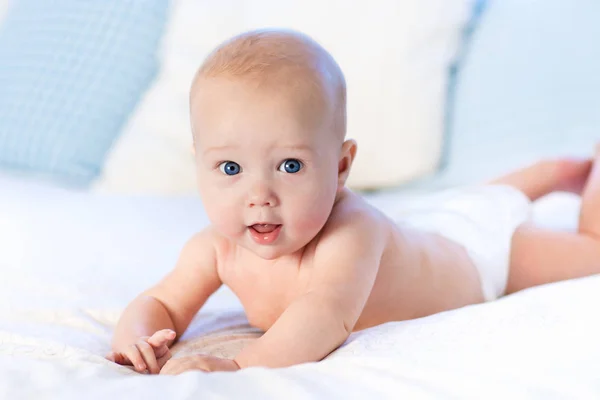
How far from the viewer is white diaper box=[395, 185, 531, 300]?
4.38 feet

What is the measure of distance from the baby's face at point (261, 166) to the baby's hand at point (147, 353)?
15cm

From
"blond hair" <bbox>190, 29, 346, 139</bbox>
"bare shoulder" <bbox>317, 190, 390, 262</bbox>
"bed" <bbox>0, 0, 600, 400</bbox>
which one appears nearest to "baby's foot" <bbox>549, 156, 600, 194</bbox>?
"bed" <bbox>0, 0, 600, 400</bbox>

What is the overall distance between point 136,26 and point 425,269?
4.47 feet

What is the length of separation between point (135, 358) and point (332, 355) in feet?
0.77

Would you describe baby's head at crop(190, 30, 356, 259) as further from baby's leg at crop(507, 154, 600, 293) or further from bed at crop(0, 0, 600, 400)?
baby's leg at crop(507, 154, 600, 293)

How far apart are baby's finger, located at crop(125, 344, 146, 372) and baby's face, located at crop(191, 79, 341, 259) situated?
18cm

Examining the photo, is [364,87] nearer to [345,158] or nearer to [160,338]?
[345,158]

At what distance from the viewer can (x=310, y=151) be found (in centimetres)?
92

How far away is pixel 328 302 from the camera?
2.97 feet

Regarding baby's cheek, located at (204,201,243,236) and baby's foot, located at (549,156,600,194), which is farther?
baby's foot, located at (549,156,600,194)

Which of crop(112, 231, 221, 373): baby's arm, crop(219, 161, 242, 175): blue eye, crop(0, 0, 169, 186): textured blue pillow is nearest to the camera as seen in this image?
crop(219, 161, 242, 175): blue eye

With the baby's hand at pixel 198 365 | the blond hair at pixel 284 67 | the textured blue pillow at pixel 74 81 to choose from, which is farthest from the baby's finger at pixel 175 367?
the textured blue pillow at pixel 74 81

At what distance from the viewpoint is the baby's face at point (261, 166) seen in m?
0.89

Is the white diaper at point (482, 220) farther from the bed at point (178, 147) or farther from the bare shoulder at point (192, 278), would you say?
the bare shoulder at point (192, 278)
